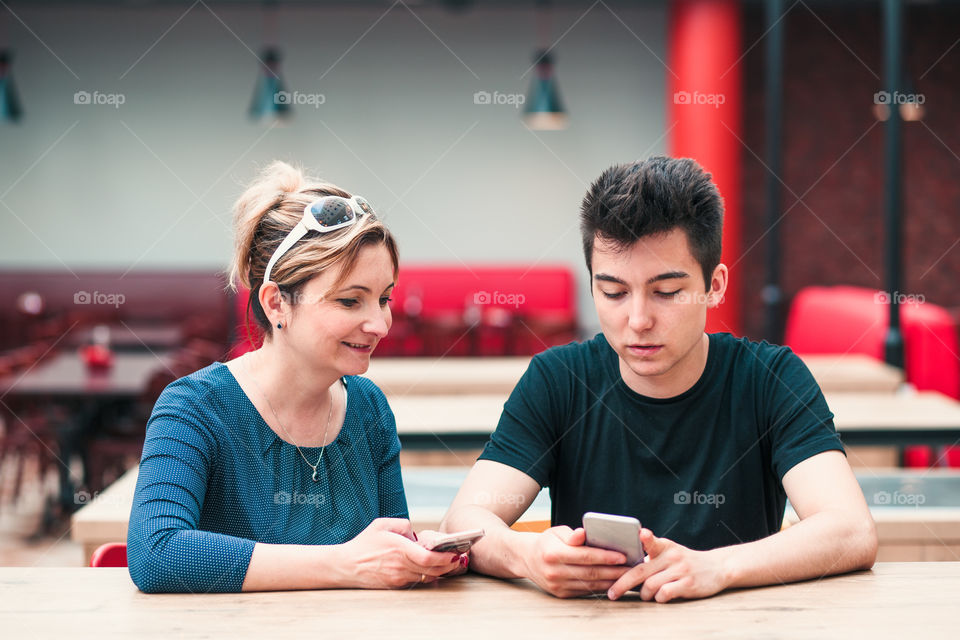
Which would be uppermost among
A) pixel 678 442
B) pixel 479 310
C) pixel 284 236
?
pixel 479 310

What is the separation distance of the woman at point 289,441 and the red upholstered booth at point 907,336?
3.35m

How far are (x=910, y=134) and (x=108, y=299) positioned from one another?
23.0 ft

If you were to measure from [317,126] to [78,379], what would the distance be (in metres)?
4.22

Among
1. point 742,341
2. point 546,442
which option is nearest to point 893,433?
point 742,341

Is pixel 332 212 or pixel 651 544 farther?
pixel 332 212

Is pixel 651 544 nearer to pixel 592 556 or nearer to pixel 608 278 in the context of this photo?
pixel 592 556

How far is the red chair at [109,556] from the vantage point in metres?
1.66

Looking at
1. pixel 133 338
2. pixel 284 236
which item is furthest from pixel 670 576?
pixel 133 338

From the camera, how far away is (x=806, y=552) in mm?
1361

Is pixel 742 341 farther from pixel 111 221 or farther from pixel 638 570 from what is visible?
pixel 111 221

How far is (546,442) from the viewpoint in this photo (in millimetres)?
1645

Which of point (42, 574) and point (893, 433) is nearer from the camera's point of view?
point (42, 574)

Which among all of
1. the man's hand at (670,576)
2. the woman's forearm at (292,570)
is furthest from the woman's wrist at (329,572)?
the man's hand at (670,576)

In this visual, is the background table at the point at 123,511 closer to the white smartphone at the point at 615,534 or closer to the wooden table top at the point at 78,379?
the white smartphone at the point at 615,534
